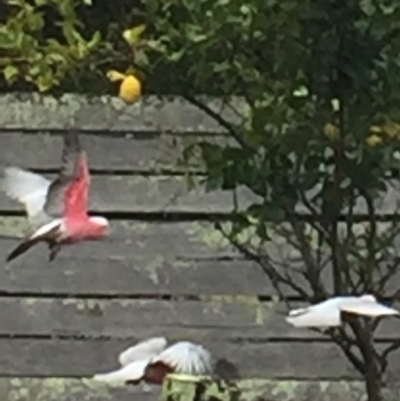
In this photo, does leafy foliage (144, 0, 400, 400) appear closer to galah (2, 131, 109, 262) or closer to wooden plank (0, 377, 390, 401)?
galah (2, 131, 109, 262)

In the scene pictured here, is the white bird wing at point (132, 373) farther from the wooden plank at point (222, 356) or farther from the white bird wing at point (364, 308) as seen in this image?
the wooden plank at point (222, 356)

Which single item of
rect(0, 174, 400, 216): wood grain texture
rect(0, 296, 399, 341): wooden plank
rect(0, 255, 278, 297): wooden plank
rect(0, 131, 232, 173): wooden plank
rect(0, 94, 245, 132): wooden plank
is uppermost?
rect(0, 94, 245, 132): wooden plank

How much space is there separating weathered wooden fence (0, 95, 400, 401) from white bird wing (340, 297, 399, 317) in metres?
0.89

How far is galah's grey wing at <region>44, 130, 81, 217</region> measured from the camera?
1432mm

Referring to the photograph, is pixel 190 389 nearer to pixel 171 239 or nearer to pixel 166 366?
pixel 166 366

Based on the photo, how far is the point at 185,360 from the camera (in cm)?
138

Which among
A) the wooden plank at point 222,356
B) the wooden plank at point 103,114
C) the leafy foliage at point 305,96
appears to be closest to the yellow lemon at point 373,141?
the leafy foliage at point 305,96

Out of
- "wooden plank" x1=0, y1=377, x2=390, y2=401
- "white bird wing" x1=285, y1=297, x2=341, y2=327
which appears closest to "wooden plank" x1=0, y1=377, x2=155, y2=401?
"wooden plank" x1=0, y1=377, x2=390, y2=401

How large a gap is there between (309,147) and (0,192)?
2.93ft

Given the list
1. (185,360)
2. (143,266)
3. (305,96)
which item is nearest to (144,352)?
(185,360)

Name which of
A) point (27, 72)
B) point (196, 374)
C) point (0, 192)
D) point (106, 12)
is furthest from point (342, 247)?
point (0, 192)

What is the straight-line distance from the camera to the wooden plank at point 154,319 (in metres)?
2.19

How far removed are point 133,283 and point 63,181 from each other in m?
0.78

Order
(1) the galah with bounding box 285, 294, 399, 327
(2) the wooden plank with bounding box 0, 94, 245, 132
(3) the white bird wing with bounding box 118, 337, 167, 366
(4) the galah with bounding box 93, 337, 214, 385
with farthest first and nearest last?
(2) the wooden plank with bounding box 0, 94, 245, 132
(3) the white bird wing with bounding box 118, 337, 167, 366
(4) the galah with bounding box 93, 337, 214, 385
(1) the galah with bounding box 285, 294, 399, 327
